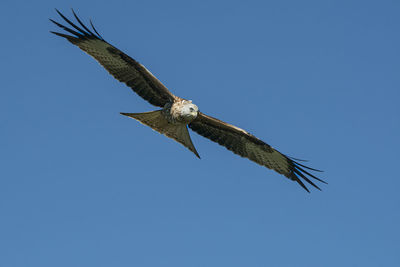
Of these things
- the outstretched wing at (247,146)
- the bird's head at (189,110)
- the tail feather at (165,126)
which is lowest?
the tail feather at (165,126)

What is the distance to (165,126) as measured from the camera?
1108 cm

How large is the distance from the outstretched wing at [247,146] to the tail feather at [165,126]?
62cm

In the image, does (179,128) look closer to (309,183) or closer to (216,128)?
(216,128)

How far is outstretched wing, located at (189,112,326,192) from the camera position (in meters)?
11.9

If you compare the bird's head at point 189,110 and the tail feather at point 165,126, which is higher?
the bird's head at point 189,110

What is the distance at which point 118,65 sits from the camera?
35.6ft

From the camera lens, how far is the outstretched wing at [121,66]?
34.8ft

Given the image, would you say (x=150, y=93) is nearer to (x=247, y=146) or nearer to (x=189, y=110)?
(x=189, y=110)

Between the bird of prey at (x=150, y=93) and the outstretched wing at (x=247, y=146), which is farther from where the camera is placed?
the outstretched wing at (x=247, y=146)

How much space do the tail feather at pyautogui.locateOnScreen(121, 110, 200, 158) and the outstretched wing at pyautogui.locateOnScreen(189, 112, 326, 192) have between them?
622mm

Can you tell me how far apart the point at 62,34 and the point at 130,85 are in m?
1.45

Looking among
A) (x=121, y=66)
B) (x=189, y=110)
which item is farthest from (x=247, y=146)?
(x=121, y=66)

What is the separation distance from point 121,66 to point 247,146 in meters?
Result: 3.00

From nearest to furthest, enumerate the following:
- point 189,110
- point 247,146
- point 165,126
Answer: point 189,110 → point 165,126 → point 247,146
